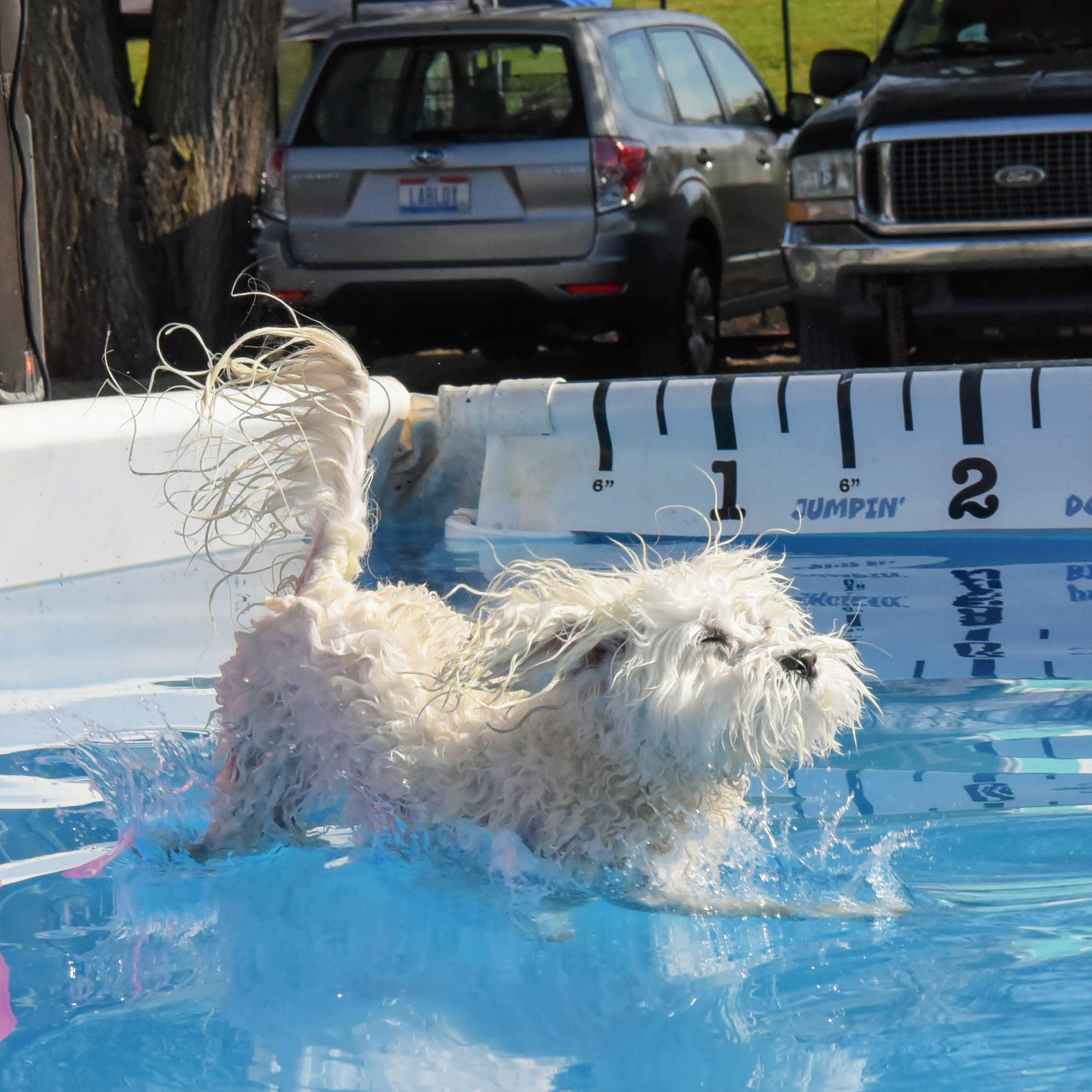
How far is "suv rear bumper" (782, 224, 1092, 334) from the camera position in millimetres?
7672

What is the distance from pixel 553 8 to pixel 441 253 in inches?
70.0

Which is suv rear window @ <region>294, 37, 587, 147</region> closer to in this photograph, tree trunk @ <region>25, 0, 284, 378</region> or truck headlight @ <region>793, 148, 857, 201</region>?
tree trunk @ <region>25, 0, 284, 378</region>

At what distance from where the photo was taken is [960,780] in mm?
4180

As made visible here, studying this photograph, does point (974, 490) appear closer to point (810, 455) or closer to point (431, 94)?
point (810, 455)

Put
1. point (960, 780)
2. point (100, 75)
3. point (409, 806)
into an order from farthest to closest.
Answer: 1. point (100, 75)
2. point (960, 780)
3. point (409, 806)

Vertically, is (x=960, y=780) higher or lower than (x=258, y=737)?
lower

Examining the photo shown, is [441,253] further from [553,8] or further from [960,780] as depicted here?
[960,780]

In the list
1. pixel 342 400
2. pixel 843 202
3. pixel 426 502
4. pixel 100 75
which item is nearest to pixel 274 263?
pixel 100 75

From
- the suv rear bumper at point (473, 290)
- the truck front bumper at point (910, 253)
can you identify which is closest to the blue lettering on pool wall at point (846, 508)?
the truck front bumper at point (910, 253)

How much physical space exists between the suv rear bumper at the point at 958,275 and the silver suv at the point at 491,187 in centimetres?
151

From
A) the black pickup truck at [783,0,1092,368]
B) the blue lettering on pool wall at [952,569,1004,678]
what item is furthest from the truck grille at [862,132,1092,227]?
the blue lettering on pool wall at [952,569,1004,678]

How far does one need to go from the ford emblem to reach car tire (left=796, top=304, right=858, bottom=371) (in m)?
1.06

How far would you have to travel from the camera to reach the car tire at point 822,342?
→ 8.24m

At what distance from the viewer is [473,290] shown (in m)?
9.43
